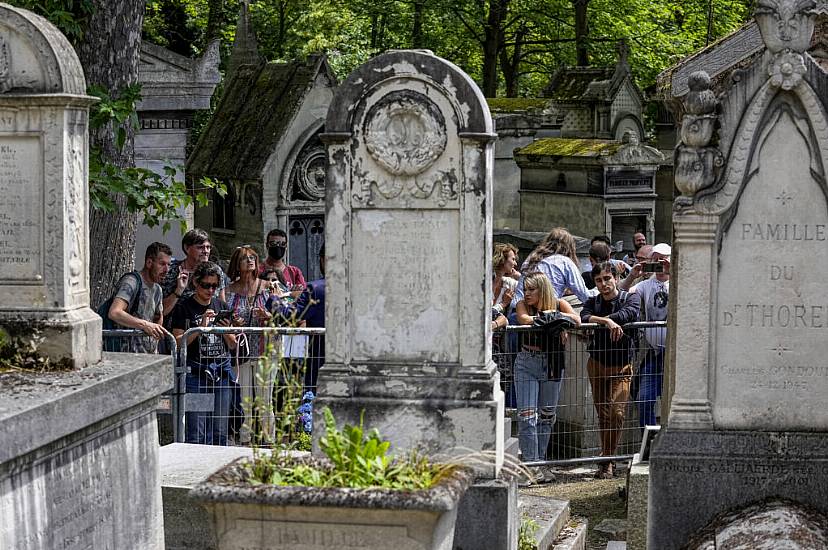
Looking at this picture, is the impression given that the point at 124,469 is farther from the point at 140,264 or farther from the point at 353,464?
the point at 140,264

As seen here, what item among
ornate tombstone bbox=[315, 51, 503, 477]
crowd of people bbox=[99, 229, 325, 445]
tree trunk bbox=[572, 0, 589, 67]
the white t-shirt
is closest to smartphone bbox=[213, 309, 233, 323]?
crowd of people bbox=[99, 229, 325, 445]

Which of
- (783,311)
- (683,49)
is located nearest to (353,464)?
(783,311)

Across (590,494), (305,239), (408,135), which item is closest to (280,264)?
(590,494)

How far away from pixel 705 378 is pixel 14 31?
404 cm

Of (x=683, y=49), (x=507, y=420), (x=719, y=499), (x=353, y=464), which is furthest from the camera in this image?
(x=683, y=49)

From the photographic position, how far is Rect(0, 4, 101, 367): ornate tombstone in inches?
299

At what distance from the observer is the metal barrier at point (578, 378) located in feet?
37.2

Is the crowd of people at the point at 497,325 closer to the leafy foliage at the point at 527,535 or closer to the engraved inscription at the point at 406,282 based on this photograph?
the engraved inscription at the point at 406,282

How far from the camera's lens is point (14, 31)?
25.0 ft

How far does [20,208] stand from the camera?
25.2 ft

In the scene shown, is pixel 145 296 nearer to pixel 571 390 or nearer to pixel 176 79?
pixel 571 390

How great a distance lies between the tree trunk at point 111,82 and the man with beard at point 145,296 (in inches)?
54.2

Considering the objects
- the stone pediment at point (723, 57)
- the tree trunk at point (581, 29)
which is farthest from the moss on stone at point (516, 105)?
the stone pediment at point (723, 57)

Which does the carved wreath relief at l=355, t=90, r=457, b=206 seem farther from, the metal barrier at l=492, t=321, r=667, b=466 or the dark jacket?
the dark jacket
